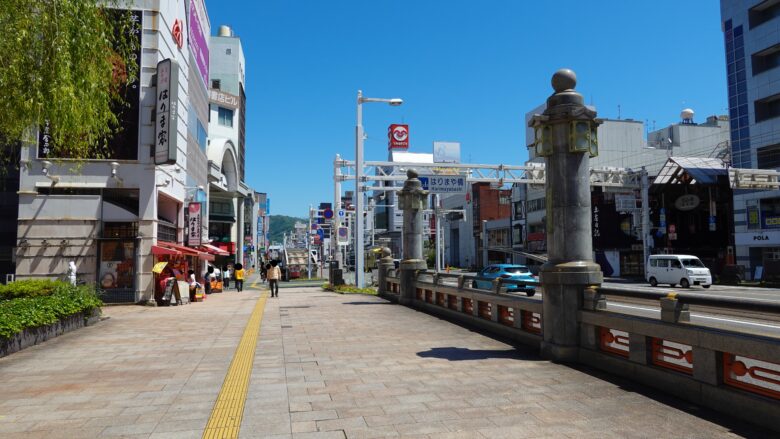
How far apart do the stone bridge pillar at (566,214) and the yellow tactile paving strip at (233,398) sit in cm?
430

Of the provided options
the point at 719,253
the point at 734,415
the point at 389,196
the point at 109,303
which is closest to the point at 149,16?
the point at 109,303

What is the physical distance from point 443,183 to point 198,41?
17130mm

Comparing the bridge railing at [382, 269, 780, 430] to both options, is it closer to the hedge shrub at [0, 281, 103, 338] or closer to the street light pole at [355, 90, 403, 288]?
the hedge shrub at [0, 281, 103, 338]

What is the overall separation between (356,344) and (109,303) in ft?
48.3

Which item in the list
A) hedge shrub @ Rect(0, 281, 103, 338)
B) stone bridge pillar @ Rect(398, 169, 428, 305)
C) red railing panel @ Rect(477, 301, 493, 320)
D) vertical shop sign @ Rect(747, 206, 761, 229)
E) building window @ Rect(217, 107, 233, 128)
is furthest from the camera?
building window @ Rect(217, 107, 233, 128)

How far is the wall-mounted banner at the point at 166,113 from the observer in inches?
804

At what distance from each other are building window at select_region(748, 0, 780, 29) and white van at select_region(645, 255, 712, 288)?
1844cm

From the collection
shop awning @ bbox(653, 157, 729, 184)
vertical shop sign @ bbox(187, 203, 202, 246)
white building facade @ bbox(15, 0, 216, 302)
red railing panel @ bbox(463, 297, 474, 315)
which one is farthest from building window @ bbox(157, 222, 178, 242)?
shop awning @ bbox(653, 157, 729, 184)

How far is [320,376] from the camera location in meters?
6.88

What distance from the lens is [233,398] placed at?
5.86m

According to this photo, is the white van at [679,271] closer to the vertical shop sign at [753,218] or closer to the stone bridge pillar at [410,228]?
the vertical shop sign at [753,218]

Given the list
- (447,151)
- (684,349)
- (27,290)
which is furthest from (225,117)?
(684,349)

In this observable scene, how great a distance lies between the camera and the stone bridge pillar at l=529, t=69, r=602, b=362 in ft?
24.7

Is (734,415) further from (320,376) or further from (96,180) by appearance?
(96,180)
